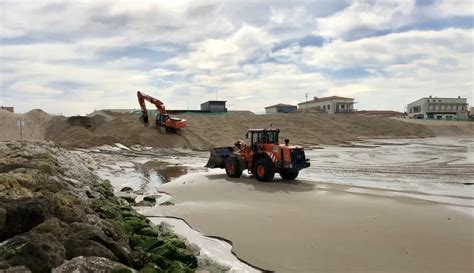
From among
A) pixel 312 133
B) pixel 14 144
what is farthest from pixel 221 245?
pixel 312 133

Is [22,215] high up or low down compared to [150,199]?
up

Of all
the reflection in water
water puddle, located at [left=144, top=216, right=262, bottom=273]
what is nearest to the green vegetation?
water puddle, located at [left=144, top=216, right=262, bottom=273]

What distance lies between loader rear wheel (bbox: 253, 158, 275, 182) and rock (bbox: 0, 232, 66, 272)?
10414 mm

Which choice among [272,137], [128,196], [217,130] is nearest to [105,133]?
[217,130]

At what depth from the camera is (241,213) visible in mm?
10492

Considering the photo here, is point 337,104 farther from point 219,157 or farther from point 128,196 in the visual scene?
point 128,196

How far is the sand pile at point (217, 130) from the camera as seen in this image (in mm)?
33312

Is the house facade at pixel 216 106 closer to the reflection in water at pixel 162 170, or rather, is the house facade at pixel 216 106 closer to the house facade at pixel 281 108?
the house facade at pixel 281 108

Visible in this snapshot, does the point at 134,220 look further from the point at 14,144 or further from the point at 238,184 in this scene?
the point at 14,144

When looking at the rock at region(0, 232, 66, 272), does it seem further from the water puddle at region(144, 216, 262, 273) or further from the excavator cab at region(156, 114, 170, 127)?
the excavator cab at region(156, 114, 170, 127)

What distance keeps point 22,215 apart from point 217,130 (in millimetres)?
34801

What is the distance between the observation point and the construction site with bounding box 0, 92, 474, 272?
6.39 m

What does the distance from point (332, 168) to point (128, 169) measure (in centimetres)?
988

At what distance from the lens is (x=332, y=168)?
20578 millimetres
